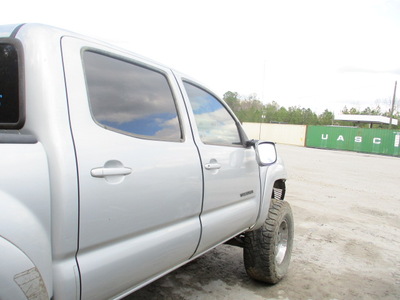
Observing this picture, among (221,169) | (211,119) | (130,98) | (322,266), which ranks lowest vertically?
(322,266)

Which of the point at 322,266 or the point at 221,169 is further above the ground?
the point at 221,169

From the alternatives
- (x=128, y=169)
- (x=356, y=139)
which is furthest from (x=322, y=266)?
(x=356, y=139)

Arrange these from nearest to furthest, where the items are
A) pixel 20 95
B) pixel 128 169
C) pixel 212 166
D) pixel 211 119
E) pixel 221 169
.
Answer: pixel 20 95, pixel 128 169, pixel 212 166, pixel 221 169, pixel 211 119

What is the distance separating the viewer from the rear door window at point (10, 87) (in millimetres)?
1525

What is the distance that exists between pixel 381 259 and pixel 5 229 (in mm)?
4599

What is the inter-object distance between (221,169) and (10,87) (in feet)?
4.90

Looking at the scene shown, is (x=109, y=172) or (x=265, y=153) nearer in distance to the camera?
(x=109, y=172)

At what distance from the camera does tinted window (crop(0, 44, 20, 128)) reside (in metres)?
1.54

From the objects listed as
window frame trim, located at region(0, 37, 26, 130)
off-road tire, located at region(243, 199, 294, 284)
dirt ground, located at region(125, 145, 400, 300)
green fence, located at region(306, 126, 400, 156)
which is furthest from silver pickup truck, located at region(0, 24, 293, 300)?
green fence, located at region(306, 126, 400, 156)

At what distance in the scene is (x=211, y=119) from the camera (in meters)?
2.80

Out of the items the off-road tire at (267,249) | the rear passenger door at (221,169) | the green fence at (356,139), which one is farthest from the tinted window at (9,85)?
the green fence at (356,139)

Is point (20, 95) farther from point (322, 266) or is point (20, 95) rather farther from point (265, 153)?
point (322, 266)

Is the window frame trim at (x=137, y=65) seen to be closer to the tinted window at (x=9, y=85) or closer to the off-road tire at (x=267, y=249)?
the tinted window at (x=9, y=85)

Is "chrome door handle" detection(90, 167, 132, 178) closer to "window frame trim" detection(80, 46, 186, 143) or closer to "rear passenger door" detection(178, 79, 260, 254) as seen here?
"window frame trim" detection(80, 46, 186, 143)
